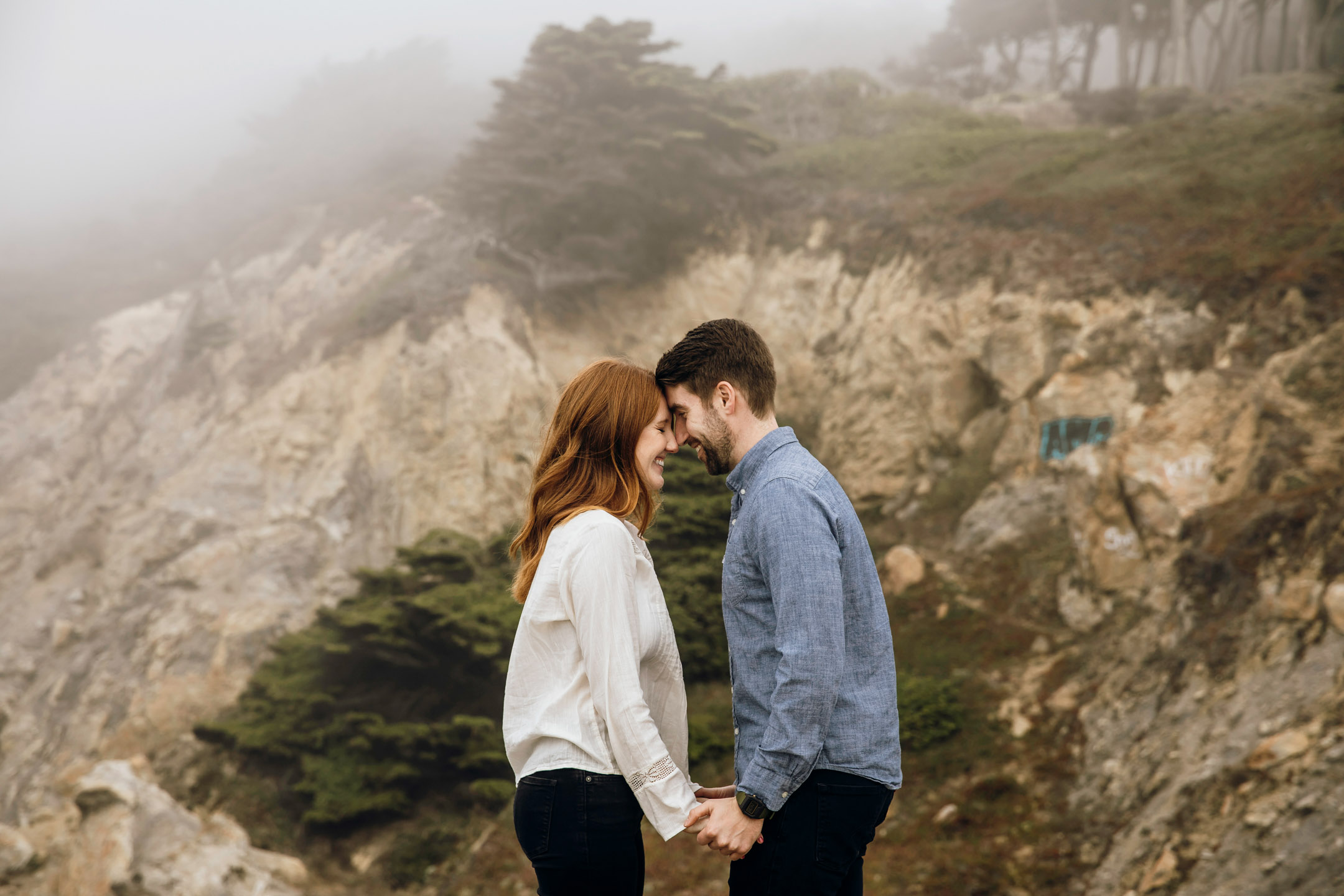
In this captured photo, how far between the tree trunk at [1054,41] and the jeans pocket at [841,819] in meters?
29.7

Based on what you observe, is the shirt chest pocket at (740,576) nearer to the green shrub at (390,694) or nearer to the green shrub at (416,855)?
the green shrub at (390,694)

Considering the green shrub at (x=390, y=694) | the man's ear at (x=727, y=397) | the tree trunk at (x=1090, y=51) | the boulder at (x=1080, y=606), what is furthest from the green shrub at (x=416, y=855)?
the tree trunk at (x=1090, y=51)

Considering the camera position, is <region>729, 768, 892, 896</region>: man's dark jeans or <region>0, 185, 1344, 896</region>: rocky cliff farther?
<region>0, 185, 1344, 896</region>: rocky cliff

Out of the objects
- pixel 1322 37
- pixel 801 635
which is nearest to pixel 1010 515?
pixel 801 635

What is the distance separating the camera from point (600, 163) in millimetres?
16422

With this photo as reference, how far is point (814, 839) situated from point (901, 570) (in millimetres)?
8986

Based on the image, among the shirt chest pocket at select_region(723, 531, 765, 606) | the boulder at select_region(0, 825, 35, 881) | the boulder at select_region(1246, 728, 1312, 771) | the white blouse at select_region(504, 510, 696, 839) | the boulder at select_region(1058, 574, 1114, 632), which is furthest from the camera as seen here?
the boulder at select_region(1058, 574, 1114, 632)

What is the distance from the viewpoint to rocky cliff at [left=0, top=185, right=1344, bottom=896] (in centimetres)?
552

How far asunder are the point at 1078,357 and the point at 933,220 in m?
4.70

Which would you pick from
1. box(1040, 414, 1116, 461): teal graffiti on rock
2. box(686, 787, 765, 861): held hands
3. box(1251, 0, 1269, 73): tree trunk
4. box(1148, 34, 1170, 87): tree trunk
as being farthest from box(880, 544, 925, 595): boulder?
box(1148, 34, 1170, 87): tree trunk

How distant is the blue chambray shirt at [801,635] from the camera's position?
209cm

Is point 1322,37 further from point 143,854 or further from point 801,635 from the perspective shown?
point 143,854

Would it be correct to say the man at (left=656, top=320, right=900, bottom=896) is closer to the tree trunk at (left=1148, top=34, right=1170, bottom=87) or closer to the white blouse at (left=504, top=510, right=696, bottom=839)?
the white blouse at (left=504, top=510, right=696, bottom=839)

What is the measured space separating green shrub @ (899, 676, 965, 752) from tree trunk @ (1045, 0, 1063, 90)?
24.9m
